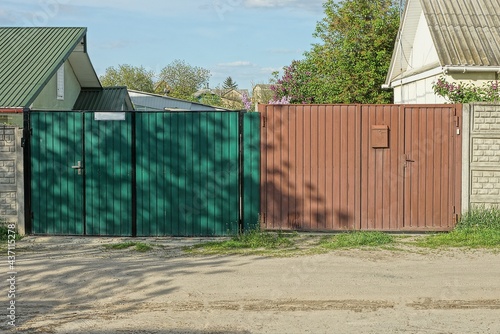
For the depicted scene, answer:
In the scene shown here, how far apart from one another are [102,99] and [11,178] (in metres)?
13.9

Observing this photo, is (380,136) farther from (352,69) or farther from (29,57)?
(352,69)

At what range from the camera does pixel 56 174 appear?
12.2m

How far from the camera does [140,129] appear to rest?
1203 centimetres

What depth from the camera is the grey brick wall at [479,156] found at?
12148 mm

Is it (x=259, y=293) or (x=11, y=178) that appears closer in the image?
(x=259, y=293)

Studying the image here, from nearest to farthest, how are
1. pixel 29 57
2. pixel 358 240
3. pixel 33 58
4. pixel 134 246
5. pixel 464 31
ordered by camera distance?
pixel 358 240 < pixel 134 246 < pixel 464 31 < pixel 33 58 < pixel 29 57

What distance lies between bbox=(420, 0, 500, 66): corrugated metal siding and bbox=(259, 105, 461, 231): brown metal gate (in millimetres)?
4121

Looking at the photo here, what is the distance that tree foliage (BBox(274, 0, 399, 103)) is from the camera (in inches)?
1109

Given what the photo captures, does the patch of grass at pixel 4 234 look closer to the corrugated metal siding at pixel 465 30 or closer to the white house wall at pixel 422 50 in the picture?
the corrugated metal siding at pixel 465 30

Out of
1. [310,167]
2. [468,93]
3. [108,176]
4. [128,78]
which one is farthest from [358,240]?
[128,78]

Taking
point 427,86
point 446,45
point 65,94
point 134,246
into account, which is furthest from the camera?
point 65,94

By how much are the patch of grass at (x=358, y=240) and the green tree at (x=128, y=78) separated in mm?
62248

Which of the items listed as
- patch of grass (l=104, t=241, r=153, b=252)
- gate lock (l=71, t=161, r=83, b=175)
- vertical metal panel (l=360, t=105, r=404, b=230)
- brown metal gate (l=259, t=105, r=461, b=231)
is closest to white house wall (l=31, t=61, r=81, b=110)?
gate lock (l=71, t=161, r=83, b=175)

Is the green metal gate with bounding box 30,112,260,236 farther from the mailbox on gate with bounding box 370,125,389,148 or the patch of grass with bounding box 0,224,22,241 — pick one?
the mailbox on gate with bounding box 370,125,389,148
